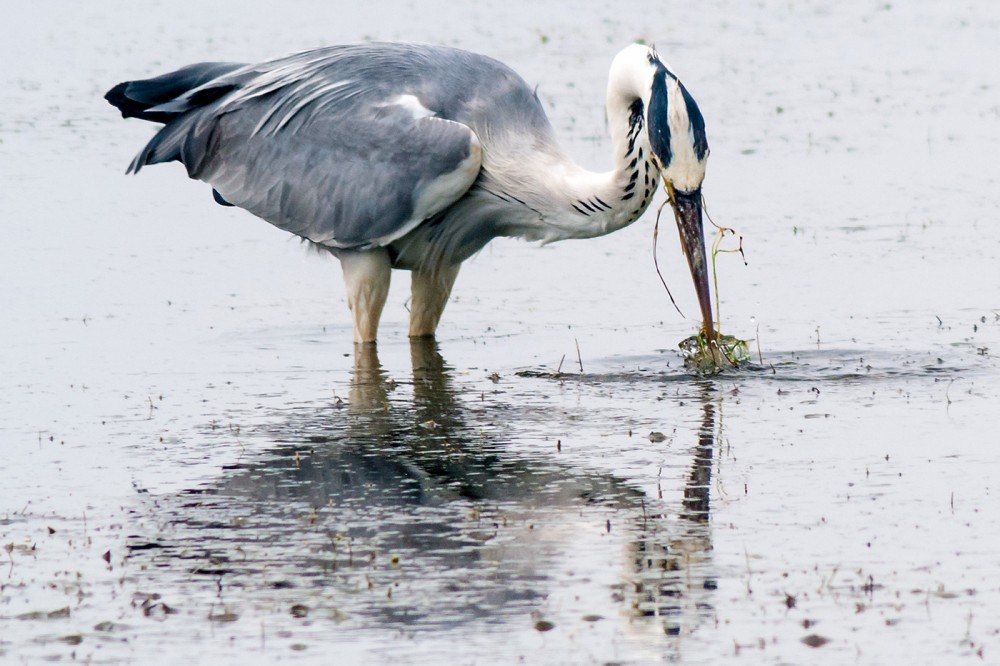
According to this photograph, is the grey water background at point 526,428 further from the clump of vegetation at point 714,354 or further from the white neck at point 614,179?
the white neck at point 614,179

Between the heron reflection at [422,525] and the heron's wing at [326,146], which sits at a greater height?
the heron's wing at [326,146]

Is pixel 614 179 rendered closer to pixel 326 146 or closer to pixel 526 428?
pixel 526 428

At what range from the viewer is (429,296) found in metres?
10.4

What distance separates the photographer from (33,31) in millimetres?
21891

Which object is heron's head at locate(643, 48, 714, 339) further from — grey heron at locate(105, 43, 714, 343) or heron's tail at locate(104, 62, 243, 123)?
heron's tail at locate(104, 62, 243, 123)

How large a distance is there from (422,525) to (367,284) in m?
3.55

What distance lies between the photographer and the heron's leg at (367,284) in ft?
33.3

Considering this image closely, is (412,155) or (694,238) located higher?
(412,155)

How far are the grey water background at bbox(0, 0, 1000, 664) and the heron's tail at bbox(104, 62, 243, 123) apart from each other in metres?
1.16

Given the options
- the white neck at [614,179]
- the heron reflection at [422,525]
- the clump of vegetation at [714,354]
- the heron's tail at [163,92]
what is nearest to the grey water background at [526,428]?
the heron reflection at [422,525]

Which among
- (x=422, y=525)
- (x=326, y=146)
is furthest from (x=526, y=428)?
(x=326, y=146)

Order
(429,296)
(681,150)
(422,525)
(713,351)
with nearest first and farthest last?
(422,525)
(681,150)
(713,351)
(429,296)

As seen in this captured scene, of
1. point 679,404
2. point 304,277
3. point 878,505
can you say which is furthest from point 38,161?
point 878,505

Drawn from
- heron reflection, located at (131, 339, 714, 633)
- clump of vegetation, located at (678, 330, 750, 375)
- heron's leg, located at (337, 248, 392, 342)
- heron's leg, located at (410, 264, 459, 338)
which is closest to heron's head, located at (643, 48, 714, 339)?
clump of vegetation, located at (678, 330, 750, 375)
